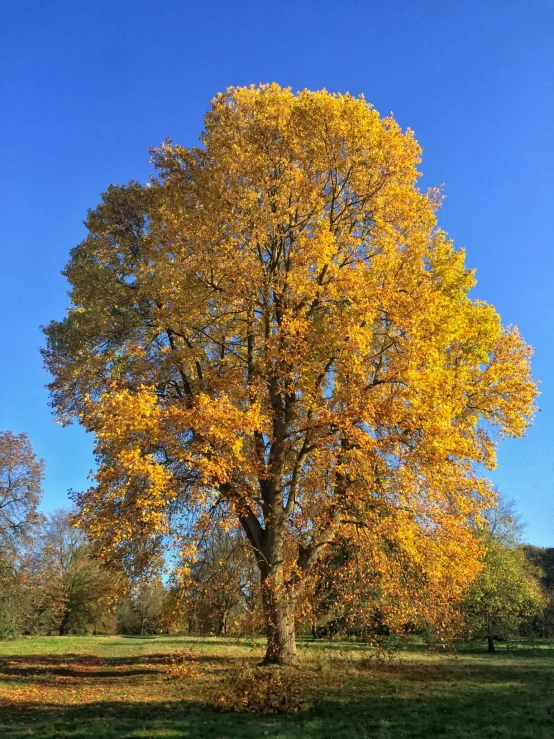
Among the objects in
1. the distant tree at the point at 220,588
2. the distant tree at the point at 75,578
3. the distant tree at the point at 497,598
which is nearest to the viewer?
the distant tree at the point at 220,588

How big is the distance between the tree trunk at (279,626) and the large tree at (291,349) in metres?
0.05

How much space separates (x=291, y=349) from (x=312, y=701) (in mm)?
7933

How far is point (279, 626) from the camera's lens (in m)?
13.8

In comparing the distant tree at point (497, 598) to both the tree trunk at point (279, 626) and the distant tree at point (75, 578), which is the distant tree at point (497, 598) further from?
the distant tree at point (75, 578)

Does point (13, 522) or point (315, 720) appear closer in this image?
point (315, 720)

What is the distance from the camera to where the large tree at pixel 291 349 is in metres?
12.5

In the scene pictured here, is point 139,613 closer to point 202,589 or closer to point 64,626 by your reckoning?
point 64,626

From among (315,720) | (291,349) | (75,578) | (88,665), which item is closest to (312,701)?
(315,720)

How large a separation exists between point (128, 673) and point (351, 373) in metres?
11.9

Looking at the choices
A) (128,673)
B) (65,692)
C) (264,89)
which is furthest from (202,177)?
(128,673)

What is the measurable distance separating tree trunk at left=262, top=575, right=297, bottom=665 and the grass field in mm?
707

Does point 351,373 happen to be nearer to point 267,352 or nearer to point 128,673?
point 267,352

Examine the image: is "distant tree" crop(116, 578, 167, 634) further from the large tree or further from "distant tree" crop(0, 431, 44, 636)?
the large tree

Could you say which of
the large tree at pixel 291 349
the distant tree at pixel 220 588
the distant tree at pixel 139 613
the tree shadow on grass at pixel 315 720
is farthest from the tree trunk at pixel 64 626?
the tree shadow on grass at pixel 315 720
